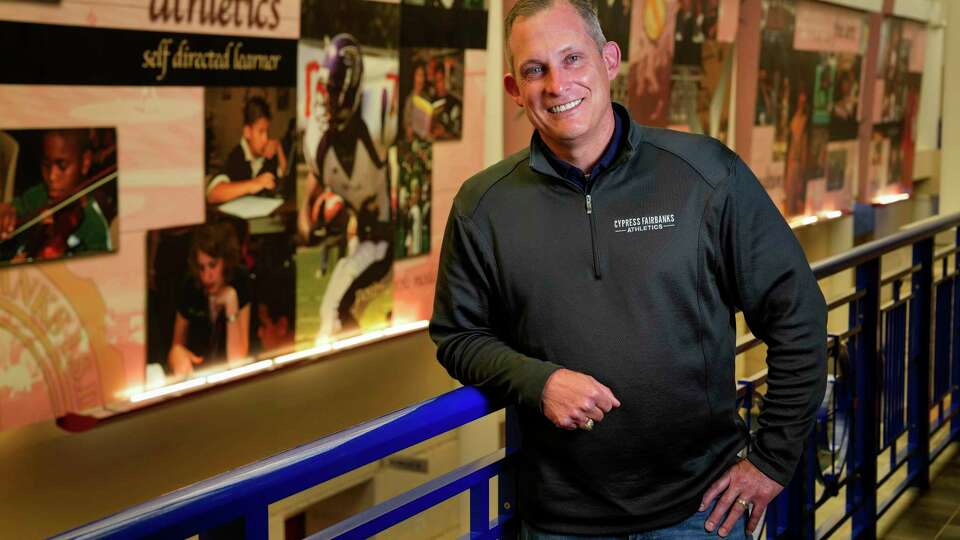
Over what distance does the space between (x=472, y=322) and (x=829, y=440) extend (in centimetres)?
237

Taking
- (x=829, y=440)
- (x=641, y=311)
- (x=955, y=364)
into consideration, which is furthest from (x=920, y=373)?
(x=641, y=311)

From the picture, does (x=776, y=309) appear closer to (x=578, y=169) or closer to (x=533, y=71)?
(x=578, y=169)

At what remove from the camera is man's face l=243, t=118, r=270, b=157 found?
6.32 meters

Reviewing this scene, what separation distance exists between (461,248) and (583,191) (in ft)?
0.84

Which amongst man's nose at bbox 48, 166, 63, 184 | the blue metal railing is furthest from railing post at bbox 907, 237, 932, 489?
man's nose at bbox 48, 166, 63, 184

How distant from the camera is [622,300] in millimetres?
2215

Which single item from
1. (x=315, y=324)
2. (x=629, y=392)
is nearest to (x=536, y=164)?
(x=629, y=392)

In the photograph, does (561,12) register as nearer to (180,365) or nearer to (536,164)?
(536,164)

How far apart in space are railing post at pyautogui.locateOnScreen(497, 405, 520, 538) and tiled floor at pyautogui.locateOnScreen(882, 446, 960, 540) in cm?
281

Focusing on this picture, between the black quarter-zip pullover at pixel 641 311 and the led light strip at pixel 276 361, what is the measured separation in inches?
150

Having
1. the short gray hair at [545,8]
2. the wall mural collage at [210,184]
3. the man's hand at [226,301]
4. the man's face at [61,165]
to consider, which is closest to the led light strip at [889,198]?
the wall mural collage at [210,184]

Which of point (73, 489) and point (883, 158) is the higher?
point (883, 158)

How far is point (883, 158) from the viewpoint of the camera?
15.7 metres

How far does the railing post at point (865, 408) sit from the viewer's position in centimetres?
447
